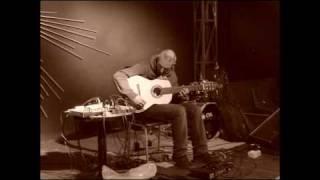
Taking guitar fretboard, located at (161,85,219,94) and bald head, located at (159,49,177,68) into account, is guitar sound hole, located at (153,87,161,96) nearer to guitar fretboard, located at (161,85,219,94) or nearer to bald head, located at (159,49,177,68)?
guitar fretboard, located at (161,85,219,94)

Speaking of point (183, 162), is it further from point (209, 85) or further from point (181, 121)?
point (209, 85)

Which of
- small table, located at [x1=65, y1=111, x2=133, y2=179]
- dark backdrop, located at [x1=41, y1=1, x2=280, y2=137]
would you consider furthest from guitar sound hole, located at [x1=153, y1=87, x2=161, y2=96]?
dark backdrop, located at [x1=41, y1=1, x2=280, y2=137]

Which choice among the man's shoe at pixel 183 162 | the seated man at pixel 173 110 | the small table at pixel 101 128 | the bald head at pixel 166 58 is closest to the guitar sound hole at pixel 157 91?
the seated man at pixel 173 110

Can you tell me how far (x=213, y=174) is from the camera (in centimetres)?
389

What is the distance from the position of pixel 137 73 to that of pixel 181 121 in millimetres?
622

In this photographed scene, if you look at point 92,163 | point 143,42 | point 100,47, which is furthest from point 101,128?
point 143,42

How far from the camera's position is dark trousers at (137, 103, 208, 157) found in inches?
161

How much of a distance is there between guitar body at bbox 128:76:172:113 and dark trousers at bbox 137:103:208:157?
6cm

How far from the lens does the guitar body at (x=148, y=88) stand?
13.2ft

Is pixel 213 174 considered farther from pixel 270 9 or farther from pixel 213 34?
pixel 270 9

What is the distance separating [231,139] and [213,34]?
204cm

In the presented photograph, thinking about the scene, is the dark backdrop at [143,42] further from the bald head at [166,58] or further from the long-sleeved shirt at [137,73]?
the bald head at [166,58]
